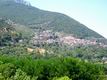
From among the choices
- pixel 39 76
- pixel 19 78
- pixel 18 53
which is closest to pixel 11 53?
pixel 18 53

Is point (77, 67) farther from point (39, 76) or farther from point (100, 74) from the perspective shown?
point (39, 76)

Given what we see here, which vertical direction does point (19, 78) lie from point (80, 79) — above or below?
above

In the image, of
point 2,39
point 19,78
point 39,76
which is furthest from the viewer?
point 2,39

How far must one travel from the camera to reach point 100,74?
312ft

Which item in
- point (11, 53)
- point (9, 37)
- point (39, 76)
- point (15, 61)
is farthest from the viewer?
point (9, 37)

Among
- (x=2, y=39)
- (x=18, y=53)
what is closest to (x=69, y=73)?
(x=18, y=53)

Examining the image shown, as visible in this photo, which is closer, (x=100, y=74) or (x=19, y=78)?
(x=19, y=78)

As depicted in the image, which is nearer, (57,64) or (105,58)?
(57,64)

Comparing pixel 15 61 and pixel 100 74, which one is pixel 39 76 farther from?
pixel 100 74

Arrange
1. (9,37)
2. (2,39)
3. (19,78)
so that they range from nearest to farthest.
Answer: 1. (19,78)
2. (2,39)
3. (9,37)

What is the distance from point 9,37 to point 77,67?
9906 centimetres

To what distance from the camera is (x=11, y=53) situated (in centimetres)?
14425

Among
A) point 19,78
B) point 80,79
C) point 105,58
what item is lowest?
point 105,58

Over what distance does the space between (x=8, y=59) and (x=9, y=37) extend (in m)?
93.7
